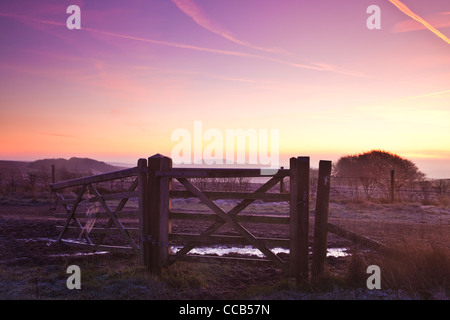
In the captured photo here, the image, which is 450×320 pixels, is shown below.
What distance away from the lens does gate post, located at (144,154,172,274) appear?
6.46m

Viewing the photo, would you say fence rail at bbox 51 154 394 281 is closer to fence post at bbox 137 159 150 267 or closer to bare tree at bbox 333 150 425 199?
fence post at bbox 137 159 150 267

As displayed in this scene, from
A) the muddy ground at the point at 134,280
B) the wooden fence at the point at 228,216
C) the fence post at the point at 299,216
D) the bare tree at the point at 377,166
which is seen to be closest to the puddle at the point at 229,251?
the muddy ground at the point at 134,280

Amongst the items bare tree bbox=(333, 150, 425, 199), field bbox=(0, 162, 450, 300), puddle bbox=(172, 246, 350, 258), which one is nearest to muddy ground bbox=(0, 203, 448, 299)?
field bbox=(0, 162, 450, 300)

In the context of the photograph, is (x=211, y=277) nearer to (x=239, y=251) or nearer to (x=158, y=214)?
(x=158, y=214)

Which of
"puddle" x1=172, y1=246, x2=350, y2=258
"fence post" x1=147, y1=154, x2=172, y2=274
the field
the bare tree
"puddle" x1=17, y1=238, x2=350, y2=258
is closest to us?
the field

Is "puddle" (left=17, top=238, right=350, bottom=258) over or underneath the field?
underneath

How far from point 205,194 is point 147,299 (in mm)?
2017

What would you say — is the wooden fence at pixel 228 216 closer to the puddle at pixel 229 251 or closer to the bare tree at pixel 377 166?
the puddle at pixel 229 251

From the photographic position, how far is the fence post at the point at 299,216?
577 cm

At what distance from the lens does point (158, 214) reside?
6.51 meters

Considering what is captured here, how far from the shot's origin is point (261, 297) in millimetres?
5363

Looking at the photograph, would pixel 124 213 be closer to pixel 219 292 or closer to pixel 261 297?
pixel 219 292

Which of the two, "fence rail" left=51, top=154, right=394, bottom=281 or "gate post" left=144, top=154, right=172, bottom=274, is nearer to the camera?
"fence rail" left=51, top=154, right=394, bottom=281
